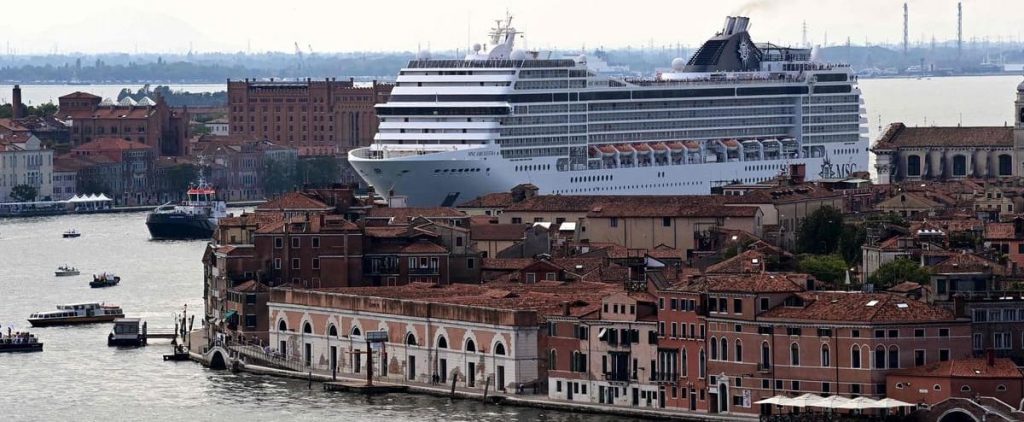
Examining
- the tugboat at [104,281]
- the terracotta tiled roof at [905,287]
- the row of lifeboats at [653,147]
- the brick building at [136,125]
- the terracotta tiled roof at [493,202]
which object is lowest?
the tugboat at [104,281]

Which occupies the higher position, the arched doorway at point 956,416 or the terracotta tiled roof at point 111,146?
the terracotta tiled roof at point 111,146

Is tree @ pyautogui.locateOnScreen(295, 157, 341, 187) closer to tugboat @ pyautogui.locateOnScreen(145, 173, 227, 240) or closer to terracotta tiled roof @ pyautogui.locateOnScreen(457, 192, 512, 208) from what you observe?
tugboat @ pyautogui.locateOnScreen(145, 173, 227, 240)

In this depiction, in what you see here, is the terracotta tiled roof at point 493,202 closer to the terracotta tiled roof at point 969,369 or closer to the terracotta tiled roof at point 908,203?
the terracotta tiled roof at point 908,203

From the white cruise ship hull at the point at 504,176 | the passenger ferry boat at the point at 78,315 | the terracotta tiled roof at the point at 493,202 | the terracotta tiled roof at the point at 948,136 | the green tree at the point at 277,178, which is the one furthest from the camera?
the green tree at the point at 277,178

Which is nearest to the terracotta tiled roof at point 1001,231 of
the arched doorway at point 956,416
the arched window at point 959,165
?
the arched doorway at point 956,416

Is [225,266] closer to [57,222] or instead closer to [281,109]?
[57,222]

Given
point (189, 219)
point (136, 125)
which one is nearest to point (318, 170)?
point (136, 125)

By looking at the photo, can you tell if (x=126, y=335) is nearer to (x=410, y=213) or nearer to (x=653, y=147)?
(x=410, y=213)
